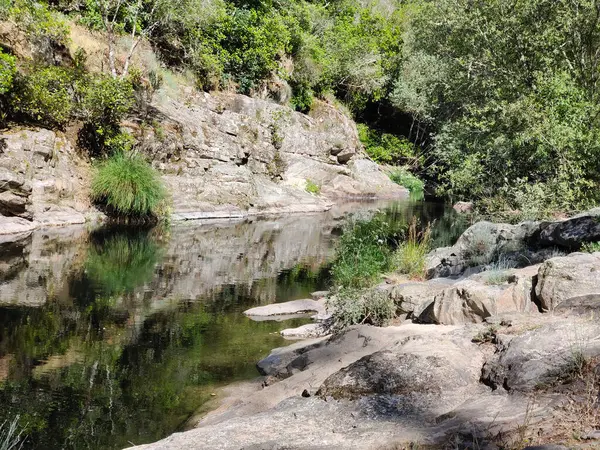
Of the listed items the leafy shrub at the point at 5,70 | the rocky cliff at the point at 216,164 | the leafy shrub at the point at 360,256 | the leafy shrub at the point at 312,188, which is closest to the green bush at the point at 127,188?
the rocky cliff at the point at 216,164

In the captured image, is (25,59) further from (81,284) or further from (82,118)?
(81,284)

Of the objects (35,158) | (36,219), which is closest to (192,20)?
(35,158)

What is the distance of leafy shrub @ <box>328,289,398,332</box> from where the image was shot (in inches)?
329

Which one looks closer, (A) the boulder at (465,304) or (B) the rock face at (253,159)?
(A) the boulder at (465,304)

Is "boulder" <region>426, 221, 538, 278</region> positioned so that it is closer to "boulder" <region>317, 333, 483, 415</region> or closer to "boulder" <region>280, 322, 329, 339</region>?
"boulder" <region>280, 322, 329, 339</region>

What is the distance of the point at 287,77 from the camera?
124ft

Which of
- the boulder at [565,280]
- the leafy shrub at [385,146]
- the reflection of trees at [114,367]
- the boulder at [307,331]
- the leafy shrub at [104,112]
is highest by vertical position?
the leafy shrub at [385,146]

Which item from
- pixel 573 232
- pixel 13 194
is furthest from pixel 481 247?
pixel 13 194

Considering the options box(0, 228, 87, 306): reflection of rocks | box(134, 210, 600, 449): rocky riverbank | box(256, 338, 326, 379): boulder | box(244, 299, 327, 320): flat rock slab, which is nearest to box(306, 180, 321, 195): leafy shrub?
box(0, 228, 87, 306): reflection of rocks

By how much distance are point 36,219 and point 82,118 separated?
5578mm

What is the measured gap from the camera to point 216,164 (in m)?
26.8

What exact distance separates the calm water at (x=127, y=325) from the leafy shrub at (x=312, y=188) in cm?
1496

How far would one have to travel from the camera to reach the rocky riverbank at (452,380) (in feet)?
12.5

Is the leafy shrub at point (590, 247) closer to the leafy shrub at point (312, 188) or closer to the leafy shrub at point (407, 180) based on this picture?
the leafy shrub at point (312, 188)
